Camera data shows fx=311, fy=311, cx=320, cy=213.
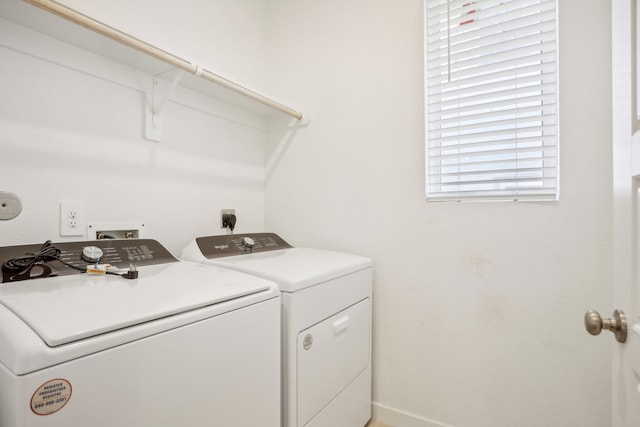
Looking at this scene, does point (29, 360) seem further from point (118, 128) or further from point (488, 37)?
point (488, 37)

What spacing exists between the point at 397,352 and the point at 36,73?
6.10ft

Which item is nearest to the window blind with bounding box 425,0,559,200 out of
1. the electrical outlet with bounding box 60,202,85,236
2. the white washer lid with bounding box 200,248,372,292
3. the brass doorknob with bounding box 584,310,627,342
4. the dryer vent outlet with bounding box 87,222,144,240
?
the white washer lid with bounding box 200,248,372,292

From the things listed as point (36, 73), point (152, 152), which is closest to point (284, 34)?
point (152, 152)

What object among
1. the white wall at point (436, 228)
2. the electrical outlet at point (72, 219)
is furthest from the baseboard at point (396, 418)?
the electrical outlet at point (72, 219)

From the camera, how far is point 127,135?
51.5 inches

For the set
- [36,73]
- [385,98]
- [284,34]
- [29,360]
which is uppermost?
[284,34]

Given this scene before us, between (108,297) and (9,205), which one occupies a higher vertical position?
(9,205)

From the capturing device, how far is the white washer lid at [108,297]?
0.57 meters

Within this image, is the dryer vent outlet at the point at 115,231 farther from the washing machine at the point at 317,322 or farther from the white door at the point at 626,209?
the white door at the point at 626,209

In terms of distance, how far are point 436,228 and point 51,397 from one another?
1.40m

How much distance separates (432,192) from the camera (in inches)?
58.8

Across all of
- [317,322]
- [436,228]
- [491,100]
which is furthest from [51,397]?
[491,100]

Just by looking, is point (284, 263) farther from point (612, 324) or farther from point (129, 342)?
point (612, 324)

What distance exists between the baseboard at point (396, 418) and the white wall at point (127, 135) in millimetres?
1221
